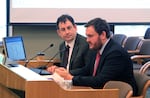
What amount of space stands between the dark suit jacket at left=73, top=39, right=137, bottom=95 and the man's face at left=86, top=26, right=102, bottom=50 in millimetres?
75

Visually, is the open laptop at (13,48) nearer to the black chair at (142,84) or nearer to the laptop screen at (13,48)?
the laptop screen at (13,48)

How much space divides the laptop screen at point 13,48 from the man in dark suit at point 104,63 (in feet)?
3.64

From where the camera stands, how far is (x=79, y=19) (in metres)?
6.36

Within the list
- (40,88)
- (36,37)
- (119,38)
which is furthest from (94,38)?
(36,37)

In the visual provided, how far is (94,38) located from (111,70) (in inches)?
13.7

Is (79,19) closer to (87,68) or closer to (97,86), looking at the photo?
(87,68)

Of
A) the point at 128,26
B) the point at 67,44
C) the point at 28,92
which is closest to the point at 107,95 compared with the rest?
the point at 28,92

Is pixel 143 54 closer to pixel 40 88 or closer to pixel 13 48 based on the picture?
pixel 13 48

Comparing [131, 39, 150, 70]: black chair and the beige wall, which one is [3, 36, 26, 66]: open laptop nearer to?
[131, 39, 150, 70]: black chair

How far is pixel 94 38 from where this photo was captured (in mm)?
3158

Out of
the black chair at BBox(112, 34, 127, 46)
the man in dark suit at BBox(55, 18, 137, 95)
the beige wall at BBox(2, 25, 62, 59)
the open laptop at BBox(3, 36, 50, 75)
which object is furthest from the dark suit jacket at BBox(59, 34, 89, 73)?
the beige wall at BBox(2, 25, 62, 59)

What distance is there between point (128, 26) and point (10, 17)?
2.17 meters

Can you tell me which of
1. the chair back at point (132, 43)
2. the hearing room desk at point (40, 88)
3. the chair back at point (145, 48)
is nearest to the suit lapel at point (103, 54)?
the hearing room desk at point (40, 88)

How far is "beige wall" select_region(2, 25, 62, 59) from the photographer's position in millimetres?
6449
